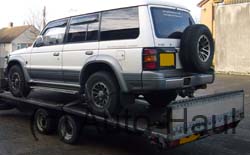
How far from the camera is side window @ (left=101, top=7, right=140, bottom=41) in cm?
606

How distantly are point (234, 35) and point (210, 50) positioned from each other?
56.5 feet

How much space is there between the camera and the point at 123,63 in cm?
606

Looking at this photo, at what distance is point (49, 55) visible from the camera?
7.71m

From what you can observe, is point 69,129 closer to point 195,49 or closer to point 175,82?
point 175,82

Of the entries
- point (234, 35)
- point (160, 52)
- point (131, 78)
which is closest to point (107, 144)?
point (131, 78)

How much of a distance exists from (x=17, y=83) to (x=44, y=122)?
1.34 metres

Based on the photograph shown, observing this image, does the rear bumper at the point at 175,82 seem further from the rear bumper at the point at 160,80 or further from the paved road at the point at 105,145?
the paved road at the point at 105,145

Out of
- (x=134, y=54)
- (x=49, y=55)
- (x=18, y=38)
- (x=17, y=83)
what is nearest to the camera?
(x=134, y=54)

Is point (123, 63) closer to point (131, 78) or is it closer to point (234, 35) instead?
point (131, 78)

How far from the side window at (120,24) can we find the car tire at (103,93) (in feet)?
2.12

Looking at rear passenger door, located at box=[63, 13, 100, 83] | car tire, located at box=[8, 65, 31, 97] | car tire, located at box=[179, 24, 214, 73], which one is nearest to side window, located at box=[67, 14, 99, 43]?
rear passenger door, located at box=[63, 13, 100, 83]

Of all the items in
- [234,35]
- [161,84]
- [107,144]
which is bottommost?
[107,144]

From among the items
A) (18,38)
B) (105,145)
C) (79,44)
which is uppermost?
(18,38)

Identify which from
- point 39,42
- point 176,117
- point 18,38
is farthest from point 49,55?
point 18,38
